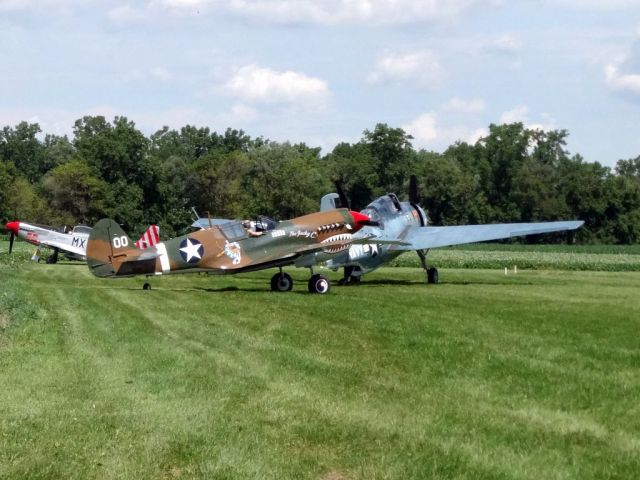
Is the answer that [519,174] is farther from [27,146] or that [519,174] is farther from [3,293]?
[3,293]

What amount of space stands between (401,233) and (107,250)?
34.5ft

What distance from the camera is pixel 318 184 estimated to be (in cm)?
8744

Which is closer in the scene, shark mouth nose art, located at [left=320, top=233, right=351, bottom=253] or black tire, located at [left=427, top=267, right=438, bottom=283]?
shark mouth nose art, located at [left=320, top=233, right=351, bottom=253]

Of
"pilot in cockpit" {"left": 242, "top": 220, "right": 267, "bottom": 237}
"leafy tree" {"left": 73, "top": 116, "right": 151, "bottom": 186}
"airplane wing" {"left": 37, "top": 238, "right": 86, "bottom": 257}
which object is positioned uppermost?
"leafy tree" {"left": 73, "top": 116, "right": 151, "bottom": 186}

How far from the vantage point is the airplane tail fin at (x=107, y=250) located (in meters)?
22.4

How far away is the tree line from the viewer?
289ft

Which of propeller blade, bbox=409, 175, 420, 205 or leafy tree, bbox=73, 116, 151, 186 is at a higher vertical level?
leafy tree, bbox=73, 116, 151, 186

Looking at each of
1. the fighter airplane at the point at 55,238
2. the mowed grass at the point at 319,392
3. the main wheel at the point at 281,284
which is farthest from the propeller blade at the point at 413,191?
the fighter airplane at the point at 55,238

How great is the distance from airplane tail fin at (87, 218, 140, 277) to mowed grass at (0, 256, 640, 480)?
15.4 ft

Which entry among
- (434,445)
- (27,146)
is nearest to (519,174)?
(27,146)

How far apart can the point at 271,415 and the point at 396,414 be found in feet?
3.53

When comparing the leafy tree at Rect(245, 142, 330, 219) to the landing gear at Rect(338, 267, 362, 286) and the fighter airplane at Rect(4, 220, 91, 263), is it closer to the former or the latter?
the fighter airplane at Rect(4, 220, 91, 263)

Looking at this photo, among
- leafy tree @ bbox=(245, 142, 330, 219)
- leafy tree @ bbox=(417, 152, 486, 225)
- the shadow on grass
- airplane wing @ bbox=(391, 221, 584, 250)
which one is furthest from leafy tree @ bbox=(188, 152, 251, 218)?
the shadow on grass

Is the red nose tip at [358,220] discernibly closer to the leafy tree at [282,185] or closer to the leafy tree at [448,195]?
the leafy tree at [282,185]
